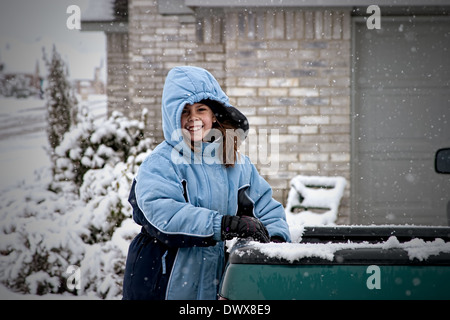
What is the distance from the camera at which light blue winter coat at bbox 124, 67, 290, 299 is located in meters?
1.90

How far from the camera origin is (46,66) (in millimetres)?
7492

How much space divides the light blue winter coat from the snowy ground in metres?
9.75

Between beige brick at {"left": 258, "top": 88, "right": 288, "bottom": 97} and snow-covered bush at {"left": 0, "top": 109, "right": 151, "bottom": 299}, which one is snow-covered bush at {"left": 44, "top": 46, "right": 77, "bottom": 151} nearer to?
snow-covered bush at {"left": 0, "top": 109, "right": 151, "bottom": 299}

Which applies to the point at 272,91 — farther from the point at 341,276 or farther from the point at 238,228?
the point at 341,276

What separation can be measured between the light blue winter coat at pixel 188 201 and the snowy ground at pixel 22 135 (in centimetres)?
975

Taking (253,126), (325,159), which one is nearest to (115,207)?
(253,126)

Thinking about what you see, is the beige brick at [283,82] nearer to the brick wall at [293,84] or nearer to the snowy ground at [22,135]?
the brick wall at [293,84]

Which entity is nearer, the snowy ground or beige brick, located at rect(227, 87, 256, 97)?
beige brick, located at rect(227, 87, 256, 97)

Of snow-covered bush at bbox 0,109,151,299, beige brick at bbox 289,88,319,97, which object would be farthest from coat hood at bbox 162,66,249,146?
beige brick at bbox 289,88,319,97

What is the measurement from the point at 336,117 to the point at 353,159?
0.58 meters

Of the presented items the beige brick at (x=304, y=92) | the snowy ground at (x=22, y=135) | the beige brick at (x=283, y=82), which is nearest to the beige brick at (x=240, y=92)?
the beige brick at (x=283, y=82)

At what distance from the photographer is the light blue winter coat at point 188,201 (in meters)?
1.90

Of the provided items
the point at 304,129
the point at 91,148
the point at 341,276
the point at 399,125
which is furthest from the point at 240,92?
the point at 341,276
